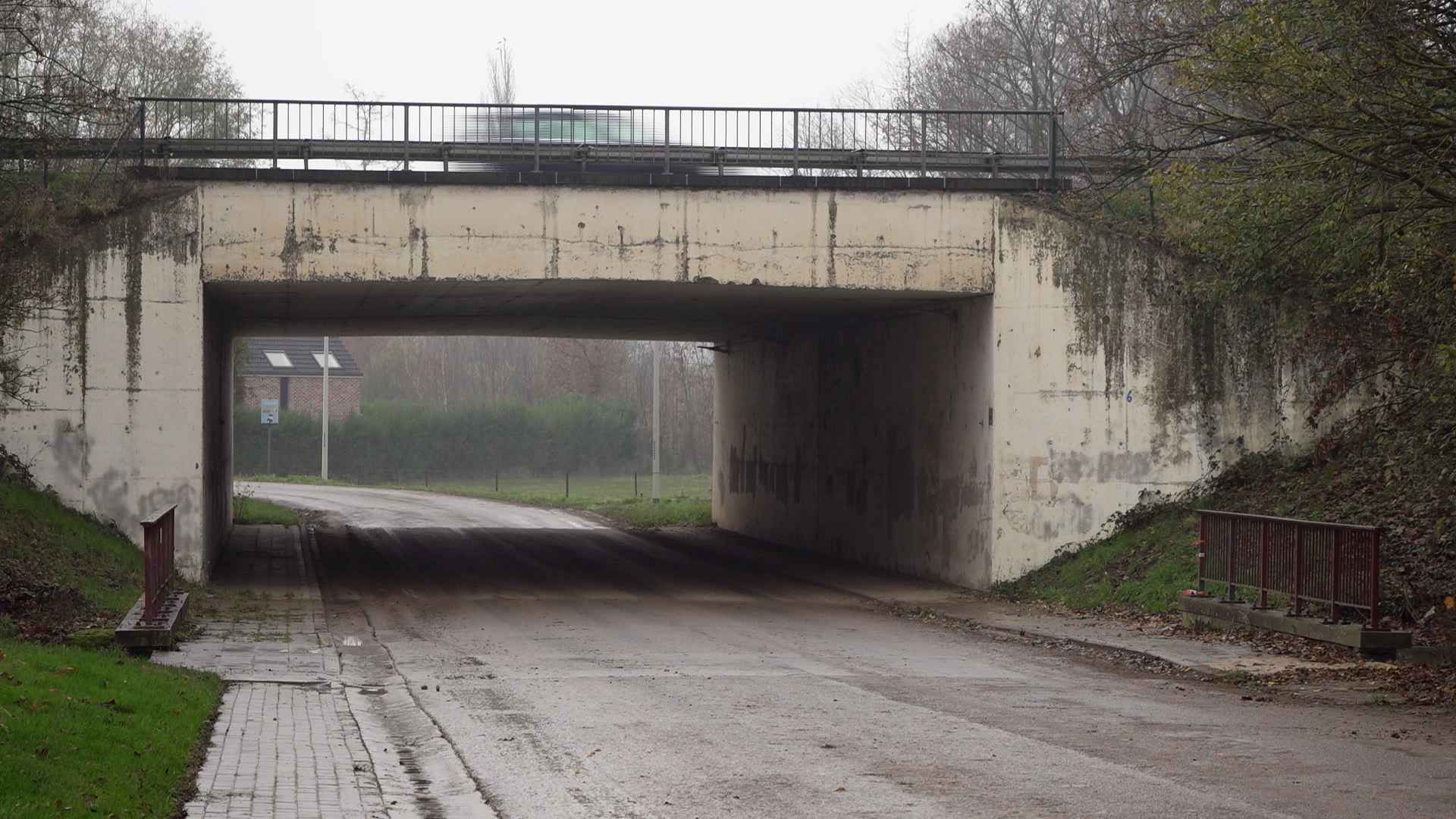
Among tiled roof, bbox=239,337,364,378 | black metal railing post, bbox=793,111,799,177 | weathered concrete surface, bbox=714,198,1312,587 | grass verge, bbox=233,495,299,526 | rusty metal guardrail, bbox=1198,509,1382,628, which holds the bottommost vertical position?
grass verge, bbox=233,495,299,526

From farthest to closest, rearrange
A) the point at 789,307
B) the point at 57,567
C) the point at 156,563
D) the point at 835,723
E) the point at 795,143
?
the point at 789,307 < the point at 795,143 < the point at 57,567 < the point at 156,563 < the point at 835,723

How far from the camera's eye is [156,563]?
14.7 m

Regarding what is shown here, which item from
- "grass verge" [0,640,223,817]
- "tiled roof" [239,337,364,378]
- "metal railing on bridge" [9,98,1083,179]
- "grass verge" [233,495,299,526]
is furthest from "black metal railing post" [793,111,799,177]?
"tiled roof" [239,337,364,378]

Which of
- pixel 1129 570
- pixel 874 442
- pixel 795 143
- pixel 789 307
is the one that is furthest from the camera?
pixel 874 442

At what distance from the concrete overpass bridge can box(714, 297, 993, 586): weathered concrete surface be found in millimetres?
90

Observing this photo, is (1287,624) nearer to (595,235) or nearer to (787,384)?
(595,235)

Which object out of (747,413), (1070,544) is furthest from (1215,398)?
(747,413)

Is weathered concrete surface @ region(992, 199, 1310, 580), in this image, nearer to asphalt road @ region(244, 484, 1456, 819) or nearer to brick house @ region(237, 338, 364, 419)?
asphalt road @ region(244, 484, 1456, 819)

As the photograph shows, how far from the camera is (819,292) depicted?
70.9 feet

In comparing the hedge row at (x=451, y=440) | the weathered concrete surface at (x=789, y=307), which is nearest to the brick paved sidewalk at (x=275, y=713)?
the weathered concrete surface at (x=789, y=307)

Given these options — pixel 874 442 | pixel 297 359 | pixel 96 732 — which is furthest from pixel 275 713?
pixel 297 359

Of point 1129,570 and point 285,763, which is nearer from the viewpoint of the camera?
point 285,763

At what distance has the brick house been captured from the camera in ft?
259

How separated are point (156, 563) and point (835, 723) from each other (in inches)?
297
